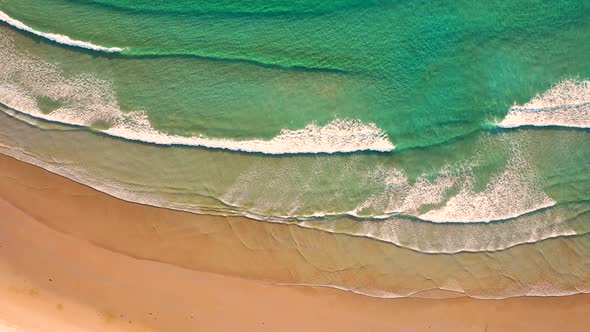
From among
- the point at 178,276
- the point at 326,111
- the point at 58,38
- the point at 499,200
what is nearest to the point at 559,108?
the point at 499,200

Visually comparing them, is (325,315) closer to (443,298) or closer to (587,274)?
(443,298)

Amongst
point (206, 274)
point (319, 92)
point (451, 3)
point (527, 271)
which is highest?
point (451, 3)

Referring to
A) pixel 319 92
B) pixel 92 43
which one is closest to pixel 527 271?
pixel 319 92

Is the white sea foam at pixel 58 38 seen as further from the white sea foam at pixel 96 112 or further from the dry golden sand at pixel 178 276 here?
the dry golden sand at pixel 178 276

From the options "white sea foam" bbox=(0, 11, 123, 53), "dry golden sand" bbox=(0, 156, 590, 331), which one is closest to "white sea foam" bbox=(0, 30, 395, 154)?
"white sea foam" bbox=(0, 11, 123, 53)

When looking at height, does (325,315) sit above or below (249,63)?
below

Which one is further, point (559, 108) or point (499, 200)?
point (559, 108)

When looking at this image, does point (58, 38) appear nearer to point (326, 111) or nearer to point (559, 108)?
point (326, 111)
